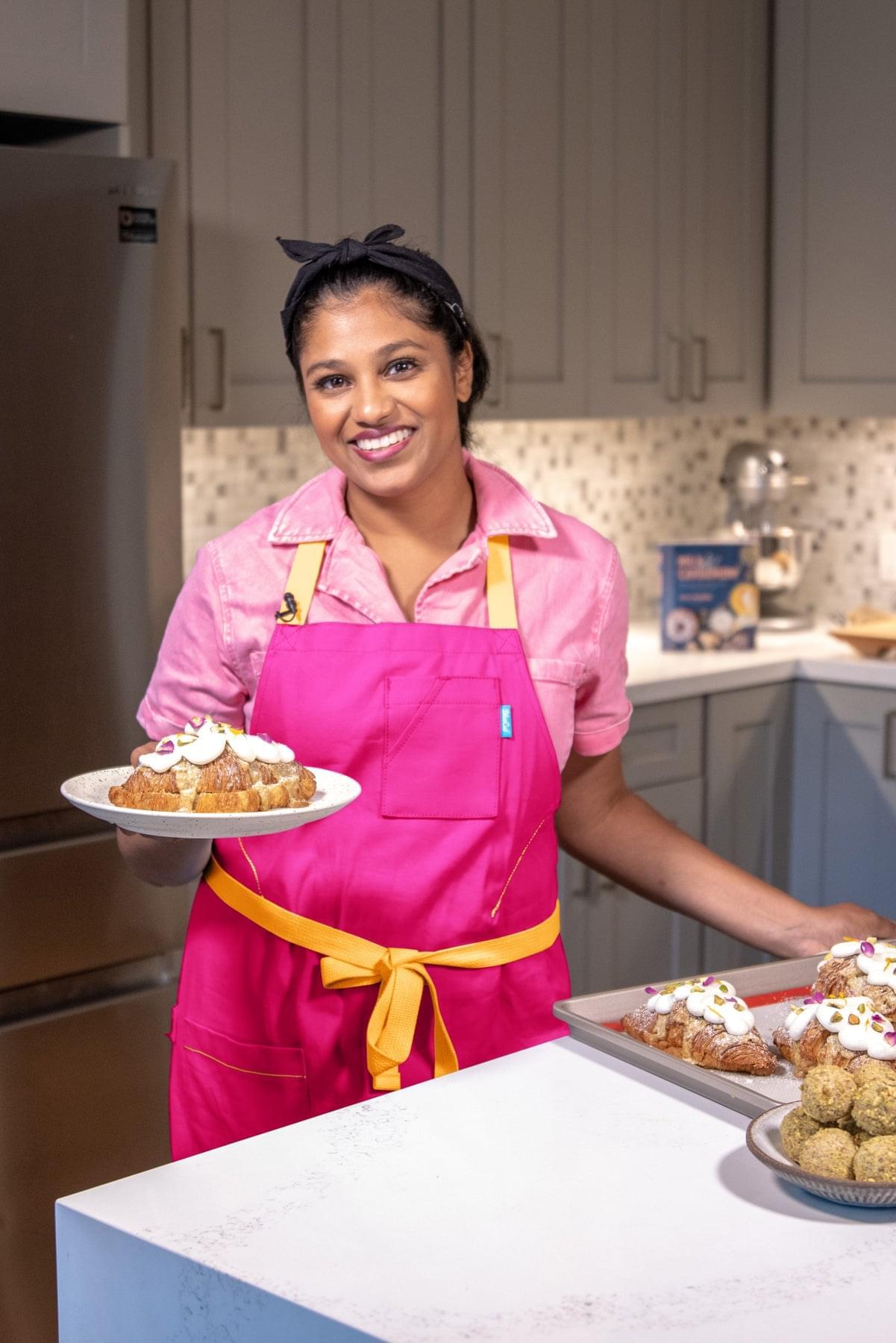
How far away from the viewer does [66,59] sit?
7.50ft

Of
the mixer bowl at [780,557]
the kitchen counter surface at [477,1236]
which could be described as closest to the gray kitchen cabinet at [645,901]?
the mixer bowl at [780,557]

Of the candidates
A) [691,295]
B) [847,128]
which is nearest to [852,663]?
[691,295]

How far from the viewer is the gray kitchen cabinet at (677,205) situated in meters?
3.23

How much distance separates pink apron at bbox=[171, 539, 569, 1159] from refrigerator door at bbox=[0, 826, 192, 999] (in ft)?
2.17

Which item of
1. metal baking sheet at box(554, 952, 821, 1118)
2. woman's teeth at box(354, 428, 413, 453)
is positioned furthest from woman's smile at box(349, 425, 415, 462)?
metal baking sheet at box(554, 952, 821, 1118)

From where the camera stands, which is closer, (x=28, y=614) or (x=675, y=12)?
(x=28, y=614)

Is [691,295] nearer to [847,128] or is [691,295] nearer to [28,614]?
[847,128]

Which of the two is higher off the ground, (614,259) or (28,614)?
(614,259)

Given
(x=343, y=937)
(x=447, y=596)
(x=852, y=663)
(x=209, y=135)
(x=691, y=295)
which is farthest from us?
(x=691, y=295)

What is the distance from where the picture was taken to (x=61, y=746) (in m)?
2.27

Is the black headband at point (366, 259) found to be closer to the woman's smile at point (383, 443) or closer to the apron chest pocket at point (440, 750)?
the woman's smile at point (383, 443)

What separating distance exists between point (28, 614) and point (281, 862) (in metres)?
0.75

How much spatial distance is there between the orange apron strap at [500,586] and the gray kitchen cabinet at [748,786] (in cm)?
147

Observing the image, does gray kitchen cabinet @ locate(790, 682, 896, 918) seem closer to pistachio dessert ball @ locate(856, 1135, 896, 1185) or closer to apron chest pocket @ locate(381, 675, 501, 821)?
apron chest pocket @ locate(381, 675, 501, 821)
